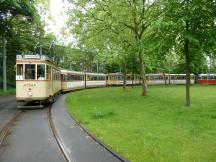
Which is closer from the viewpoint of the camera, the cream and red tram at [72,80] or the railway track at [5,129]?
the railway track at [5,129]

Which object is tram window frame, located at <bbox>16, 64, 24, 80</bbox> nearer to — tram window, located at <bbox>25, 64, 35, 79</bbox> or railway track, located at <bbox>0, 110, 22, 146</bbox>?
tram window, located at <bbox>25, 64, 35, 79</bbox>

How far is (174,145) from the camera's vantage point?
35.1ft

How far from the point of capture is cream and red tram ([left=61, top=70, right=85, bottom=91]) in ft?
146

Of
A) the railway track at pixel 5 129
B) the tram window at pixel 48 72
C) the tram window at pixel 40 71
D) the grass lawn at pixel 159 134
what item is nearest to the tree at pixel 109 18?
the tram window at pixel 48 72

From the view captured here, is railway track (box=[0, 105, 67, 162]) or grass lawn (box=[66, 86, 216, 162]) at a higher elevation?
grass lawn (box=[66, 86, 216, 162])

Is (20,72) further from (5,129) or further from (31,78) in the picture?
(5,129)

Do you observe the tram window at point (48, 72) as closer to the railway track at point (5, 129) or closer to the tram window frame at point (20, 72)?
the tram window frame at point (20, 72)

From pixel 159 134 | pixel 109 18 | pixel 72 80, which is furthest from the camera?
pixel 72 80

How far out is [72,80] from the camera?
5016 centimetres

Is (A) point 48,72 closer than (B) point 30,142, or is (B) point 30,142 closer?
(B) point 30,142

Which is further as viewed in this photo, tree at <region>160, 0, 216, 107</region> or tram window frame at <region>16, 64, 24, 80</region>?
tram window frame at <region>16, 64, 24, 80</region>

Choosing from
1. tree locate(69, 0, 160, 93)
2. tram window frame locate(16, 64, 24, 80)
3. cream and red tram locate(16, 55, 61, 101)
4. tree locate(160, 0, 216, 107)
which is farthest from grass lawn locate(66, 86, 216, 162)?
tree locate(69, 0, 160, 93)

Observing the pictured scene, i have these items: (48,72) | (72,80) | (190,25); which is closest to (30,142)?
(190,25)

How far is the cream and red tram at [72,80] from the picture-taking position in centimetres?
4464
